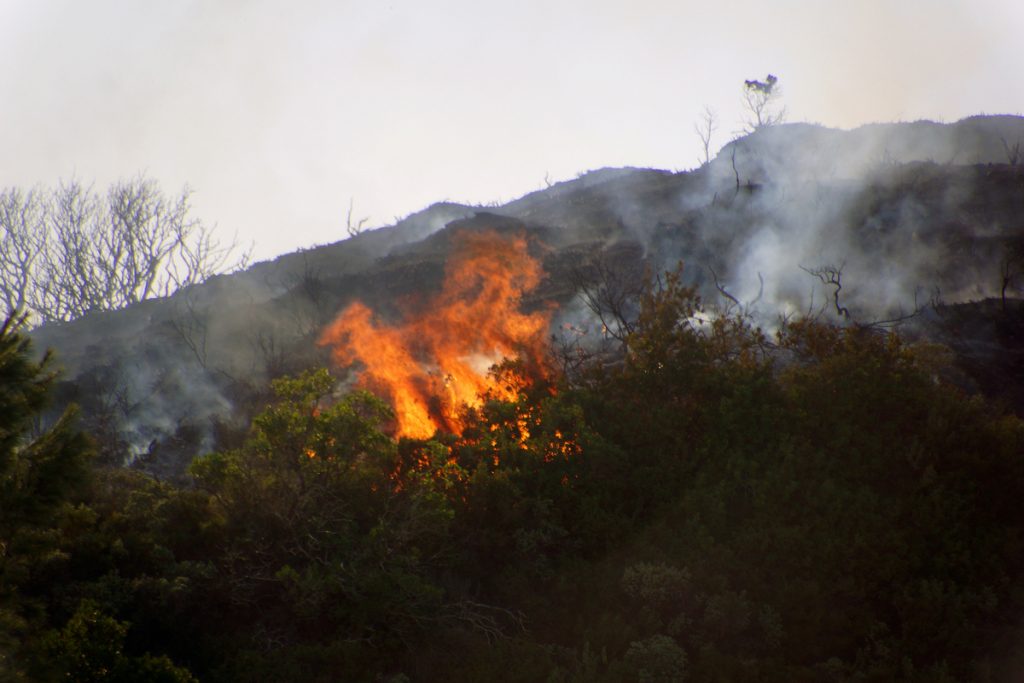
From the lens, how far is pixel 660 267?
32.8 metres

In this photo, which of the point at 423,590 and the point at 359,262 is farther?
the point at 359,262

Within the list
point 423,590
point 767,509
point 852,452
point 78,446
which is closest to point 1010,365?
point 852,452

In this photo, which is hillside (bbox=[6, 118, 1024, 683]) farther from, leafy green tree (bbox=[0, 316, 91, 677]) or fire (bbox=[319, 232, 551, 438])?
fire (bbox=[319, 232, 551, 438])

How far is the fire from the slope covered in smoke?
115 centimetres

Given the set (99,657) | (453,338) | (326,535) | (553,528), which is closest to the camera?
(99,657)

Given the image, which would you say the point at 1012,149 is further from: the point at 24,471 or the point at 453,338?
the point at 24,471

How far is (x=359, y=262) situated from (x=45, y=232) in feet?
62.1

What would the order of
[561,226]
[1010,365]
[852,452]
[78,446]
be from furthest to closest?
1. [561,226]
2. [1010,365]
3. [852,452]
4. [78,446]

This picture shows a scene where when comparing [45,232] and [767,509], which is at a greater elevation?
[45,232]

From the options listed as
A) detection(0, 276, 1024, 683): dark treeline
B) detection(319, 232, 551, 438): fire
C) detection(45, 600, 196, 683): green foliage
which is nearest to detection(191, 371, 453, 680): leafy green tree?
detection(0, 276, 1024, 683): dark treeline

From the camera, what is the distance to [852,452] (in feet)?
48.4

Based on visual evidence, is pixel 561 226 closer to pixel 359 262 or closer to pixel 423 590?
pixel 359 262

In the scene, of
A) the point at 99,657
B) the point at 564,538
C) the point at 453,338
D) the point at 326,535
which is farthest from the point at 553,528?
the point at 453,338

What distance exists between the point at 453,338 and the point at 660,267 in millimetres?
12496
